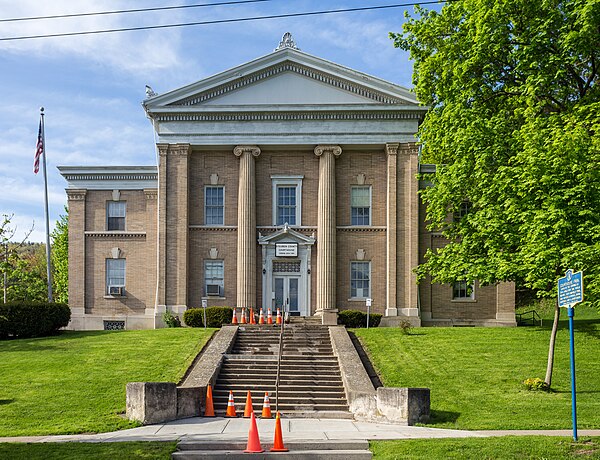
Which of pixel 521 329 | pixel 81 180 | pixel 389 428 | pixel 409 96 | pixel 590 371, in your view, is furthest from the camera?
pixel 81 180

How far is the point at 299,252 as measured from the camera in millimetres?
36000

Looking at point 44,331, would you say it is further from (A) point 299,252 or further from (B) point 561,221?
(B) point 561,221

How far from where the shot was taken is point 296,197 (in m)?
36.4

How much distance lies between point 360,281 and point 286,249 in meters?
4.02

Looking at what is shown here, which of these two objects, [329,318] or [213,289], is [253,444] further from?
[213,289]

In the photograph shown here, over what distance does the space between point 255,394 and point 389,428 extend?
5.19 meters

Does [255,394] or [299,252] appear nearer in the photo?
[255,394]

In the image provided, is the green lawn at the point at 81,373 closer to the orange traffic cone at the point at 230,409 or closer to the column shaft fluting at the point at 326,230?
the orange traffic cone at the point at 230,409

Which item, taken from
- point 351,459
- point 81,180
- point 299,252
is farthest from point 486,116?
point 81,180

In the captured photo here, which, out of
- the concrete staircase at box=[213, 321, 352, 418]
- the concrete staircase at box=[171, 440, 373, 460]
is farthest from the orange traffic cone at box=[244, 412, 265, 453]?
the concrete staircase at box=[213, 321, 352, 418]

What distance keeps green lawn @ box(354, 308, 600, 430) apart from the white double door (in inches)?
268

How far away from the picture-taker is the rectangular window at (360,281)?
3578 centimetres

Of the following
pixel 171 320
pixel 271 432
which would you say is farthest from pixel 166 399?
pixel 171 320

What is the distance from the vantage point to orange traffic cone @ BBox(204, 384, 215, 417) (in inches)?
776
